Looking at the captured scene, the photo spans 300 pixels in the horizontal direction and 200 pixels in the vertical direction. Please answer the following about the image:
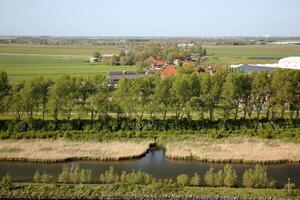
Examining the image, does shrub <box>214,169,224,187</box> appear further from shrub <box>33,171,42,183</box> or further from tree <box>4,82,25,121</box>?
tree <box>4,82,25,121</box>

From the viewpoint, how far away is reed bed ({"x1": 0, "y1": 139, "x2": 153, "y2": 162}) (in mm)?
26500

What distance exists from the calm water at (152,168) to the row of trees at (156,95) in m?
7.07

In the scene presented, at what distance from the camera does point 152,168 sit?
25359mm

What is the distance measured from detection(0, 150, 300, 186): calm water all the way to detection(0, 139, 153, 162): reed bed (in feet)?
1.80

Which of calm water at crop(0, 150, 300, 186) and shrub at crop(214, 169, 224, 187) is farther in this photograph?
calm water at crop(0, 150, 300, 186)

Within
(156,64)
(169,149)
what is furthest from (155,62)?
(169,149)

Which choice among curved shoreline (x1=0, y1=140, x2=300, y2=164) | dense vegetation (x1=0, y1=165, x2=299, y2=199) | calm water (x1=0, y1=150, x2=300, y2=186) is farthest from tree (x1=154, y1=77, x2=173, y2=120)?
dense vegetation (x1=0, y1=165, x2=299, y2=199)

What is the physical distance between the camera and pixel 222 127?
3192 cm

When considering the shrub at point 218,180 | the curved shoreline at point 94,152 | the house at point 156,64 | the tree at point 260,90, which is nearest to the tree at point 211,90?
the tree at point 260,90

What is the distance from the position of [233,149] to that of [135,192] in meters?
10.2

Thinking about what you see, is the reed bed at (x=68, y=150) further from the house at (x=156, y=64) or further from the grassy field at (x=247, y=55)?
the grassy field at (x=247, y=55)

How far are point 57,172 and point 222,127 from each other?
14.1 m

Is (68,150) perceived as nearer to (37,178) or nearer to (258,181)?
(37,178)

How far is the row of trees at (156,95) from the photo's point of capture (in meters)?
32.4
